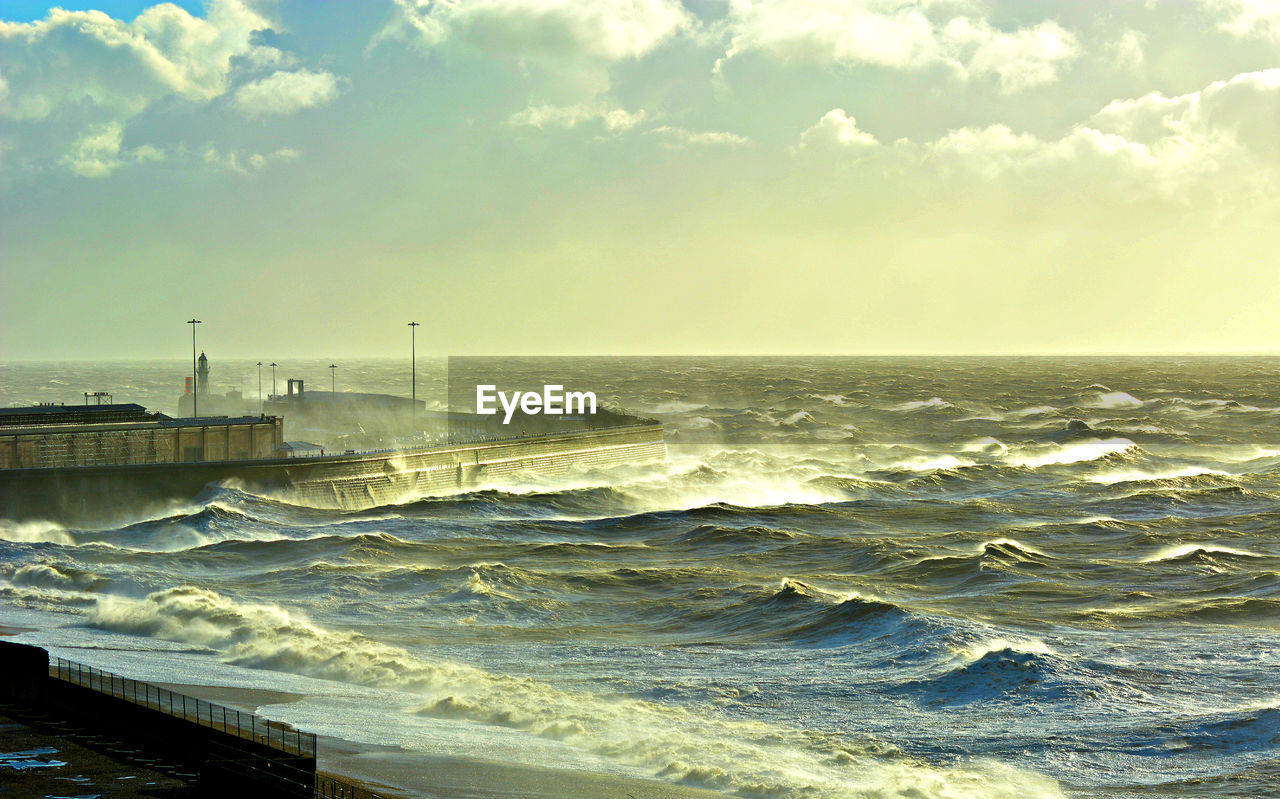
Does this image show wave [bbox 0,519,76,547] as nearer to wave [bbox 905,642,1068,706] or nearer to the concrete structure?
the concrete structure

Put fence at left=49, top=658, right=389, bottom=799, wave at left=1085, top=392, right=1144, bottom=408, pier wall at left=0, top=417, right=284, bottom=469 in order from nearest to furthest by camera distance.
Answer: fence at left=49, top=658, right=389, bottom=799, pier wall at left=0, top=417, right=284, bottom=469, wave at left=1085, top=392, right=1144, bottom=408

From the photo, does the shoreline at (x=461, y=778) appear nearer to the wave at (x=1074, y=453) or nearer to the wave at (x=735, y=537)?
the wave at (x=735, y=537)

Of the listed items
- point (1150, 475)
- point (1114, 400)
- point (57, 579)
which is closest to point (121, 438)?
point (57, 579)

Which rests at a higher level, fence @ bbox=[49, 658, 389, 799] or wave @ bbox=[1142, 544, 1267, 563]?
fence @ bbox=[49, 658, 389, 799]

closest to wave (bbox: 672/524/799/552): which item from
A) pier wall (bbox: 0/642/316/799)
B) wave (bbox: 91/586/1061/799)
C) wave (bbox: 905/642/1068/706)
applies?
wave (bbox: 91/586/1061/799)

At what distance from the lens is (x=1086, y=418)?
150375 mm

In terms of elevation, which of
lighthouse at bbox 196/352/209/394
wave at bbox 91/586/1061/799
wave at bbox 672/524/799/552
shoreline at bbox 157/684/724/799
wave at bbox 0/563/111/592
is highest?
lighthouse at bbox 196/352/209/394

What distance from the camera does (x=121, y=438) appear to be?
214ft

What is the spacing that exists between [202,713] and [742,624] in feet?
56.5

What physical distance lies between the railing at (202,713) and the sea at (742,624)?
208cm

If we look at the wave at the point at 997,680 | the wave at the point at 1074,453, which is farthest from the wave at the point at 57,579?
the wave at the point at 1074,453

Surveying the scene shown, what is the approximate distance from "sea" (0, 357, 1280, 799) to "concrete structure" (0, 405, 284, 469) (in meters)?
6.40

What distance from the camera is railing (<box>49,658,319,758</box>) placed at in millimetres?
19703

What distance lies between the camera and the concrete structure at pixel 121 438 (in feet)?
202
